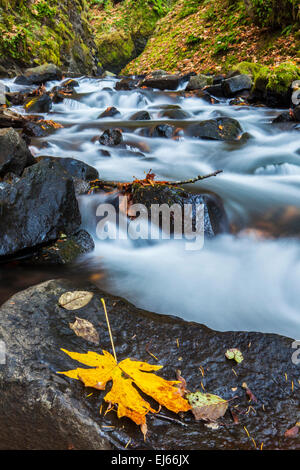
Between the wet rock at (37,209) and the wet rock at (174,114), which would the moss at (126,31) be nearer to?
the wet rock at (174,114)

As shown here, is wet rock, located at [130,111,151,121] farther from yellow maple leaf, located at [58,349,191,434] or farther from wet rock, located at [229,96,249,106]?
yellow maple leaf, located at [58,349,191,434]

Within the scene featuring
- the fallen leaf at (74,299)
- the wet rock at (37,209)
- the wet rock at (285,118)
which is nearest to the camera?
the fallen leaf at (74,299)

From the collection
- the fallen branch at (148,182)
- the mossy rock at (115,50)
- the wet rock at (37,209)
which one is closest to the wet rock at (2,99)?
the fallen branch at (148,182)

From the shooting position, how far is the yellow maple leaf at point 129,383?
1.16 metres

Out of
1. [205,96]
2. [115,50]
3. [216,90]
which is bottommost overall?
[205,96]

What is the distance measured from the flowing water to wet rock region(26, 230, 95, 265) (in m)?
0.12

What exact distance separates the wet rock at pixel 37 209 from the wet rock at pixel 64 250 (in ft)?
0.23

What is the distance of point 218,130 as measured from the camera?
19.5ft

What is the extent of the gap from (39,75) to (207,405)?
1184cm

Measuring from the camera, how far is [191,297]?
2383mm

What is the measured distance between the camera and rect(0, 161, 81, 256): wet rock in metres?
2.59

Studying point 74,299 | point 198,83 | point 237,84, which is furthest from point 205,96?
point 74,299

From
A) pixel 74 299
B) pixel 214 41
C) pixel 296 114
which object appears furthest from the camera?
pixel 214 41

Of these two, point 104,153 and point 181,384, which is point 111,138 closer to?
point 104,153
